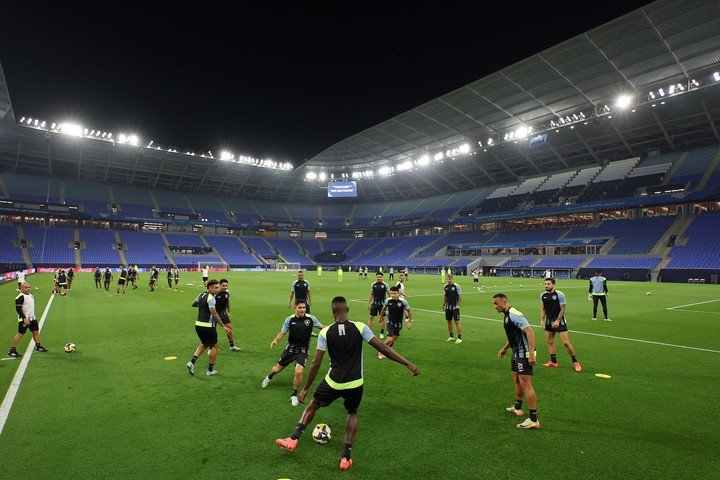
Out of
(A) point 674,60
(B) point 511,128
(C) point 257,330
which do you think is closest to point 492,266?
(B) point 511,128

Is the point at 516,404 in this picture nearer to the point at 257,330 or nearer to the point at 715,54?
the point at 257,330

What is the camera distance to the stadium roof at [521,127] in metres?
39.7

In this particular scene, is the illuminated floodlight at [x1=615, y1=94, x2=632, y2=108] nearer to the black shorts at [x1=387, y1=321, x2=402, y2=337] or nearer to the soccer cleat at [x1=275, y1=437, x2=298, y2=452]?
the black shorts at [x1=387, y1=321, x2=402, y2=337]

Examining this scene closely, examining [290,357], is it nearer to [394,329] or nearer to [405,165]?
[394,329]

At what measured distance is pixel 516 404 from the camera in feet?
23.1

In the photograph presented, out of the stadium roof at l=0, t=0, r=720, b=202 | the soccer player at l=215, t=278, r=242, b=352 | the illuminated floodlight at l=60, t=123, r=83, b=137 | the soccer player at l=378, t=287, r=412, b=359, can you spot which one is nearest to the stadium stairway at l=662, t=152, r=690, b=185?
the stadium roof at l=0, t=0, r=720, b=202

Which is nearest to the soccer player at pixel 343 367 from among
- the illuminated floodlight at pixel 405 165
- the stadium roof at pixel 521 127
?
the stadium roof at pixel 521 127

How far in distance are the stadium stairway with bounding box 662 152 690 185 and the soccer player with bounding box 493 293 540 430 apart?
65142 mm

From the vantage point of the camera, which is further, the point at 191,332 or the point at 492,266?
the point at 492,266

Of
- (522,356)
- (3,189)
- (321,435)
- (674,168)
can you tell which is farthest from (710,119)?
(3,189)

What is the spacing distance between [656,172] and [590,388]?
65174 millimetres

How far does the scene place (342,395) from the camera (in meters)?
5.49

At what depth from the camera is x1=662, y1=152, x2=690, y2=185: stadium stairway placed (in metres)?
57.1

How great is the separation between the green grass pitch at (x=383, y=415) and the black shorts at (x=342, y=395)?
0.71 meters
